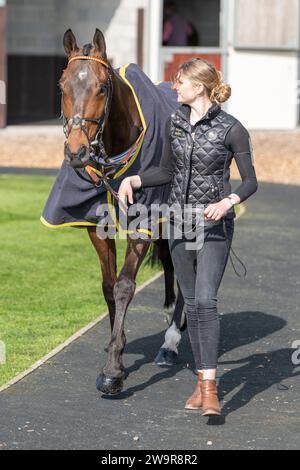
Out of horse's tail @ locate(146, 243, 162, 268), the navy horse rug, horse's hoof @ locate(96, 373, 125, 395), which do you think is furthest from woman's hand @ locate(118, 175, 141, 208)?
horse's tail @ locate(146, 243, 162, 268)

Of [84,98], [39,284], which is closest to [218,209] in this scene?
[84,98]

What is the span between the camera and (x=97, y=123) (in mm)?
6254

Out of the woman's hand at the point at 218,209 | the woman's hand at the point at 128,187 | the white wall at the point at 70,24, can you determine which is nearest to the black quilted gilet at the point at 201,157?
the woman's hand at the point at 218,209

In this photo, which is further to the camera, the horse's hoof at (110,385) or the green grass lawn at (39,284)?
the green grass lawn at (39,284)

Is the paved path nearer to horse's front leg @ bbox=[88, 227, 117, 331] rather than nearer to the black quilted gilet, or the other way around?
horse's front leg @ bbox=[88, 227, 117, 331]

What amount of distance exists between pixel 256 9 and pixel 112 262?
51.8 ft

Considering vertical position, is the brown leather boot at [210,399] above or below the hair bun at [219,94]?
below

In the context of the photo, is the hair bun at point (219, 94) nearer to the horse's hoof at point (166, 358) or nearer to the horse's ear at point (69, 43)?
the horse's ear at point (69, 43)

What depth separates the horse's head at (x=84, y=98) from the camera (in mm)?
6098

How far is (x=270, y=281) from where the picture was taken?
1021 cm

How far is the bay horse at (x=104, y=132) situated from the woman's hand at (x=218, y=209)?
0.70 metres

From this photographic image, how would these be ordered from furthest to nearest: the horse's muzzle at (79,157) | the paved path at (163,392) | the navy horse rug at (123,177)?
1. the navy horse rug at (123,177)
2. the horse's muzzle at (79,157)
3. the paved path at (163,392)

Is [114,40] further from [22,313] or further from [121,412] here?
[121,412]
